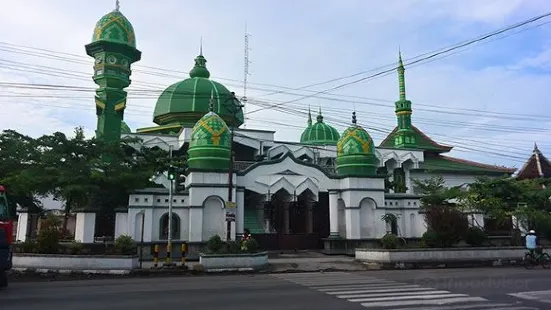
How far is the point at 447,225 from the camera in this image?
2045 cm

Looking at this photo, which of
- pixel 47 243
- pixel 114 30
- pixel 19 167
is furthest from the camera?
pixel 114 30

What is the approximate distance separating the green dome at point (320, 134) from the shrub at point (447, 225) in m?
20.9

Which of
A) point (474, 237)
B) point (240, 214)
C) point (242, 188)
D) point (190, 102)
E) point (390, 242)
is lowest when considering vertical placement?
point (390, 242)

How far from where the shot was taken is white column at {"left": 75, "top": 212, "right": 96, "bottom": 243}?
69.4ft

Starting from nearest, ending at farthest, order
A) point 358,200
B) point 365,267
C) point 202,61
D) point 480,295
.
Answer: point 480,295 < point 365,267 < point 358,200 < point 202,61

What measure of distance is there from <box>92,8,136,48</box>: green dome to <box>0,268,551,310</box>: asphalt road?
1991cm

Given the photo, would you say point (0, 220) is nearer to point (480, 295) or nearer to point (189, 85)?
point (480, 295)

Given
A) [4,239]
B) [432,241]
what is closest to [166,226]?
[4,239]

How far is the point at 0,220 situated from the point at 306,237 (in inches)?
673

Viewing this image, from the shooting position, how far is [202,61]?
1592 inches

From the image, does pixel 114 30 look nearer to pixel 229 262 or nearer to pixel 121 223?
pixel 121 223

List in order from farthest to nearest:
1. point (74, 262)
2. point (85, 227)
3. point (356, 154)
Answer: point (356, 154)
point (85, 227)
point (74, 262)

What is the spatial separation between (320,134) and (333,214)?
1783cm

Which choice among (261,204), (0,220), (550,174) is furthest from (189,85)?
(550,174)
